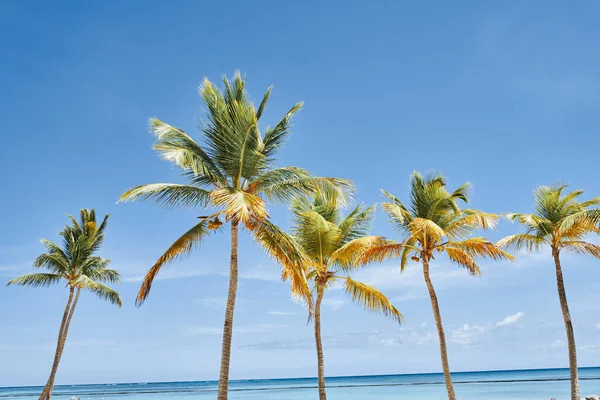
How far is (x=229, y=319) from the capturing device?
11891 millimetres

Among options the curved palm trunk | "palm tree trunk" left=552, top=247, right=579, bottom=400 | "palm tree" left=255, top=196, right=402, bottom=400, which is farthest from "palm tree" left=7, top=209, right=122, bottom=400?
"palm tree trunk" left=552, top=247, right=579, bottom=400

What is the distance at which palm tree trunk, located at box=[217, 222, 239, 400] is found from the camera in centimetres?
1133

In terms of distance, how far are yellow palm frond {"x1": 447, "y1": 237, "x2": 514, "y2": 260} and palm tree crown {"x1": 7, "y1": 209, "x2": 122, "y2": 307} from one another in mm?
15009

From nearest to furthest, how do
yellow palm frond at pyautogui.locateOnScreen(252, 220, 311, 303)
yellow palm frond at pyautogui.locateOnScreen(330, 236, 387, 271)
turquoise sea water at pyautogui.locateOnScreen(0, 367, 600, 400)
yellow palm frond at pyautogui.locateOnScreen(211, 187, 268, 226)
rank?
yellow palm frond at pyautogui.locateOnScreen(211, 187, 268, 226)
yellow palm frond at pyautogui.locateOnScreen(252, 220, 311, 303)
yellow palm frond at pyautogui.locateOnScreen(330, 236, 387, 271)
turquoise sea water at pyautogui.locateOnScreen(0, 367, 600, 400)

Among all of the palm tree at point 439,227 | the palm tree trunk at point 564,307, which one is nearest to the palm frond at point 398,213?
the palm tree at point 439,227

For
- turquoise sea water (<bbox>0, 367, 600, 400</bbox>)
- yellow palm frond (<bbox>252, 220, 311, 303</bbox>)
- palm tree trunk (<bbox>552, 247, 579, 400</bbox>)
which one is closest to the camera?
yellow palm frond (<bbox>252, 220, 311, 303</bbox>)

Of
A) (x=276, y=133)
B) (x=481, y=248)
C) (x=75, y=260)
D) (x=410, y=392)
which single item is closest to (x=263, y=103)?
(x=276, y=133)

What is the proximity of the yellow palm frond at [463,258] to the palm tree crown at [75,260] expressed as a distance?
14.7 meters

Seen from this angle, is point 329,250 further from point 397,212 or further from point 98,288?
point 98,288

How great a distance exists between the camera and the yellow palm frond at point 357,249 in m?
15.3

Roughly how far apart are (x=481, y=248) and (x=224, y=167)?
752cm

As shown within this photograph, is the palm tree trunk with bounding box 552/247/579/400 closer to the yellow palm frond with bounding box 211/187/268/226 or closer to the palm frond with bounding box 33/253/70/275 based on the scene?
the yellow palm frond with bounding box 211/187/268/226

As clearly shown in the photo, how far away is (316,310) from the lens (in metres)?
17.2

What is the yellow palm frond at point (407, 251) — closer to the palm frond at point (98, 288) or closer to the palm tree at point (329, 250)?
the palm tree at point (329, 250)
